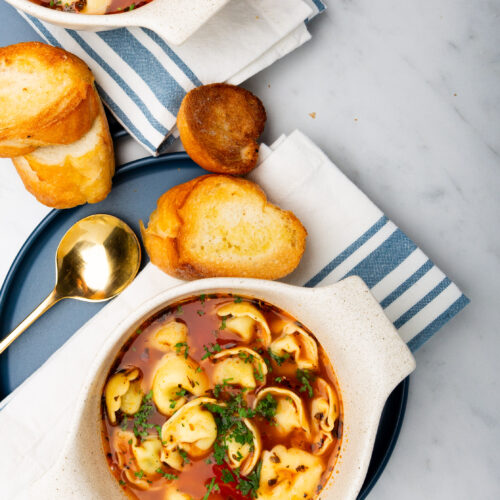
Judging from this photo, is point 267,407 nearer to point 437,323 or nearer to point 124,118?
point 437,323

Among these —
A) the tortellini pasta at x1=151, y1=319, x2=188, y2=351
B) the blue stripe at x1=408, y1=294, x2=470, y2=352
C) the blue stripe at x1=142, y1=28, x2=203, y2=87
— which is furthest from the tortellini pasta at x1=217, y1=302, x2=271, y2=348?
the blue stripe at x1=142, y1=28, x2=203, y2=87

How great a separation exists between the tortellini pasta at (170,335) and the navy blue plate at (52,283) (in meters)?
0.25

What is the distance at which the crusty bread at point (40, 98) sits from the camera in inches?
52.2

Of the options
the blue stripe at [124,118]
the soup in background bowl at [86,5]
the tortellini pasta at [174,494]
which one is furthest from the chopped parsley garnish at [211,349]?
the soup in background bowl at [86,5]

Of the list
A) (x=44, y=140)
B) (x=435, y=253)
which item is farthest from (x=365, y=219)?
(x=44, y=140)

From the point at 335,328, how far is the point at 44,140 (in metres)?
0.87

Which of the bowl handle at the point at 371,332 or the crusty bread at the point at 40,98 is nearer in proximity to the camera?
the bowl handle at the point at 371,332

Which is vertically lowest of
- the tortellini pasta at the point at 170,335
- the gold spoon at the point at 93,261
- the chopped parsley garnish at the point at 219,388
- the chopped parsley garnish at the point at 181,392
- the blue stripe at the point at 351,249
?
the blue stripe at the point at 351,249

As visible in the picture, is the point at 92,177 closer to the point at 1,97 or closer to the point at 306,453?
the point at 1,97

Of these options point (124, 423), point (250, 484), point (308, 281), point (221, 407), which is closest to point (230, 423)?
point (221, 407)

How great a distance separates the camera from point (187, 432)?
1316 millimetres

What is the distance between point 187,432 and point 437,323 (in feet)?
2.44

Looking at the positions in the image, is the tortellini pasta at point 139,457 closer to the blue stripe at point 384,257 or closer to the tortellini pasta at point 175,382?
the tortellini pasta at point 175,382

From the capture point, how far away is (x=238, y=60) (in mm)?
1474
